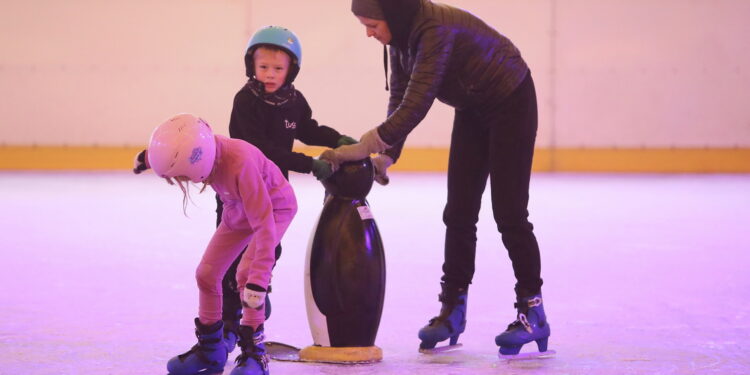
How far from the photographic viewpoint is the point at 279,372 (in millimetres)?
3002

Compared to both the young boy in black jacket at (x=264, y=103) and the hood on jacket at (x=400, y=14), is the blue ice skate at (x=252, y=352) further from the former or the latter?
the hood on jacket at (x=400, y=14)

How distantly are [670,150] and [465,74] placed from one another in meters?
10.6

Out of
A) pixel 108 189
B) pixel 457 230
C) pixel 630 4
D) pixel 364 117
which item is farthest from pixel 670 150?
pixel 457 230

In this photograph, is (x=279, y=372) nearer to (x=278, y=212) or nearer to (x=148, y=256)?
(x=278, y=212)

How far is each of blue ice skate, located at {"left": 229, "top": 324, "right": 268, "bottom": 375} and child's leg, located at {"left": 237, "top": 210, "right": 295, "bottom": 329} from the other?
0.02m

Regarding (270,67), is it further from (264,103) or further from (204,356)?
(204,356)

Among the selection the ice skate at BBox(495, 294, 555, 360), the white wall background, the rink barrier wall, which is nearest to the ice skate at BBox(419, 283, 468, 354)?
the ice skate at BBox(495, 294, 555, 360)

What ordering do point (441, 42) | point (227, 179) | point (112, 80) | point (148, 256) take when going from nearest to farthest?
1. point (227, 179)
2. point (441, 42)
3. point (148, 256)
4. point (112, 80)

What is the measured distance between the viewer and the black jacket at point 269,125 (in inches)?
125

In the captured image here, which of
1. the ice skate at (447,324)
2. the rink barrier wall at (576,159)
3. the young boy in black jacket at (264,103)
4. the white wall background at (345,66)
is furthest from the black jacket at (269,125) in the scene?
the white wall background at (345,66)

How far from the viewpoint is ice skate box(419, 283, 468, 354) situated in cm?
335

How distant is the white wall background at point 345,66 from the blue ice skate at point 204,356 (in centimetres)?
1008

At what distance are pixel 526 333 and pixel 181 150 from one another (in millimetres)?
1294

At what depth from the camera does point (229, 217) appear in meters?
2.97
